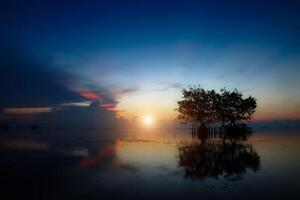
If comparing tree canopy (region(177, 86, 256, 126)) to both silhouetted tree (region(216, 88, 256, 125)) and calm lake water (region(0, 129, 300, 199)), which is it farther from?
calm lake water (region(0, 129, 300, 199))

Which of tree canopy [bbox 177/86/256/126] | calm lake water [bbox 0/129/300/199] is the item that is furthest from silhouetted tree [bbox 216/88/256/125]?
calm lake water [bbox 0/129/300/199]

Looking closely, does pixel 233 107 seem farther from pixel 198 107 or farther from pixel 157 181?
pixel 157 181

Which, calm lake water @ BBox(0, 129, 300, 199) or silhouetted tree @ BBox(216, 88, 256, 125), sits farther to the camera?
silhouetted tree @ BBox(216, 88, 256, 125)

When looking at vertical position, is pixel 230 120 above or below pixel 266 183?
above

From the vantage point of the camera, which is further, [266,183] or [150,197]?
[266,183]

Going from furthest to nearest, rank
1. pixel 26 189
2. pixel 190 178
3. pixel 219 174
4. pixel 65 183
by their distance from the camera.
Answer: pixel 219 174 < pixel 190 178 < pixel 65 183 < pixel 26 189

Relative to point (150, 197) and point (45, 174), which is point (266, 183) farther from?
point (45, 174)

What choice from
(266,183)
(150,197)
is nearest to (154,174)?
(150,197)

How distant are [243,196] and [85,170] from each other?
13123mm

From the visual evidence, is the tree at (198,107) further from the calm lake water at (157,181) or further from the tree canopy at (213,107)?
the calm lake water at (157,181)

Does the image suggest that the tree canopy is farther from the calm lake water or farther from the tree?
the calm lake water

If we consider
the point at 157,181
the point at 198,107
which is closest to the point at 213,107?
the point at 198,107

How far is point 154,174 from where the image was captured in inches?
789

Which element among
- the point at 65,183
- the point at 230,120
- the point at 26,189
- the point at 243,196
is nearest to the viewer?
the point at 243,196
